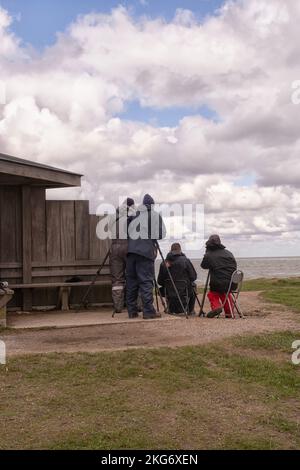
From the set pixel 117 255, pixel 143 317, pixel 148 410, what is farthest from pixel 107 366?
pixel 117 255

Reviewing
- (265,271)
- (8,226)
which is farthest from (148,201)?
(265,271)

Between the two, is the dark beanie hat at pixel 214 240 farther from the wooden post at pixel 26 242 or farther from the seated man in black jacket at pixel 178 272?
the wooden post at pixel 26 242

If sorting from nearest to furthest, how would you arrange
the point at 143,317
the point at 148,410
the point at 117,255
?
the point at 148,410
the point at 143,317
the point at 117,255

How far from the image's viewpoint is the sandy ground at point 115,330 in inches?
306

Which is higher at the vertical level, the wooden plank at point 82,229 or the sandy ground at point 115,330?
the wooden plank at point 82,229

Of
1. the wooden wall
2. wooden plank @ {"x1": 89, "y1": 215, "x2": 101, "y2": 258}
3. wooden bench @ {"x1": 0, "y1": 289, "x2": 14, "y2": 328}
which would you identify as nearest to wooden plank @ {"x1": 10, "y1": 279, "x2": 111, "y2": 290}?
the wooden wall

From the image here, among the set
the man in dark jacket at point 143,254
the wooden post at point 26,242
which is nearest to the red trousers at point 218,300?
the man in dark jacket at point 143,254

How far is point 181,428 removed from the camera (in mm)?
4926

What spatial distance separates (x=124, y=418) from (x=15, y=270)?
703 cm

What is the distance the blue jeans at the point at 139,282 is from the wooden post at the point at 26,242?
236 centimetres

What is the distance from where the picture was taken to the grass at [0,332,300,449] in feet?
15.5

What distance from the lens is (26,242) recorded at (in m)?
11.6
